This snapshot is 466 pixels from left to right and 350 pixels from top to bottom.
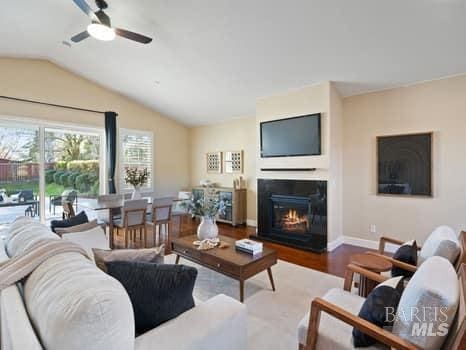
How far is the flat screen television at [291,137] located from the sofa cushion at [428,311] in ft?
9.72

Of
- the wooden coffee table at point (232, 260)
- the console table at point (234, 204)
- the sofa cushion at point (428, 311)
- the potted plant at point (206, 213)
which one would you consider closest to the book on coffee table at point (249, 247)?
the wooden coffee table at point (232, 260)

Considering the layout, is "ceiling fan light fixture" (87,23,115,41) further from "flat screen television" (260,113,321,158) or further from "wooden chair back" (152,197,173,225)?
"flat screen television" (260,113,321,158)

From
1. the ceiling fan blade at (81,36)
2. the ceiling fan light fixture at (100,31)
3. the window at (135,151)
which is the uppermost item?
the ceiling fan blade at (81,36)

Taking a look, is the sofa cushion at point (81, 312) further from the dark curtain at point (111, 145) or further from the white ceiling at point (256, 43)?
the dark curtain at point (111, 145)

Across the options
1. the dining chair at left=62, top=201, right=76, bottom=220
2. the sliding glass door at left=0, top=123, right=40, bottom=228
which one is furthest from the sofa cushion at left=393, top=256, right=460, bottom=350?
the sliding glass door at left=0, top=123, right=40, bottom=228

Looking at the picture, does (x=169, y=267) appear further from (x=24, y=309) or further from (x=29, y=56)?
(x=29, y=56)

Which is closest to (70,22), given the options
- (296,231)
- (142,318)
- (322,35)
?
(322,35)

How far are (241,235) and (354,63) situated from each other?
350 cm

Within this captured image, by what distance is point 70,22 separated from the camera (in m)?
3.49

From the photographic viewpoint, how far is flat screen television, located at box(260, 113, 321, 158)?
160 inches

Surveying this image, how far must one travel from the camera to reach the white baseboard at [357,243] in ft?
13.2

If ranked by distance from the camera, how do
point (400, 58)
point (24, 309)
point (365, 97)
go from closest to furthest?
1. point (24, 309)
2. point (400, 58)
3. point (365, 97)

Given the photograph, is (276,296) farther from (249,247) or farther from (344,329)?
(344,329)

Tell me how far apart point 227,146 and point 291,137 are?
2280mm
